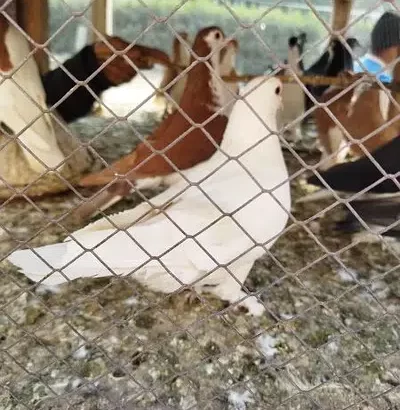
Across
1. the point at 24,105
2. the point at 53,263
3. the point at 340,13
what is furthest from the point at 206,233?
the point at 340,13


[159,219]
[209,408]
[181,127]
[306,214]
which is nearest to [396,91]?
[306,214]

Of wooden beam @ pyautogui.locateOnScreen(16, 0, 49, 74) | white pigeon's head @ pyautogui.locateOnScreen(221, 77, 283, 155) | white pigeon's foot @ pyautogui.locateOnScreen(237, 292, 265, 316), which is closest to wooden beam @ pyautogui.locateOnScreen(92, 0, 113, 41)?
wooden beam @ pyautogui.locateOnScreen(16, 0, 49, 74)

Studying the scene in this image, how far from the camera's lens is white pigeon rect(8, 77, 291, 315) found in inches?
21.9

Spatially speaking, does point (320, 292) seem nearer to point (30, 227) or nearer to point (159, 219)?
point (159, 219)

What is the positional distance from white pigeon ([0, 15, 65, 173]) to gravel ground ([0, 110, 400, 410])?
0.43 ft

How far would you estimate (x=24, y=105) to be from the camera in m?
0.78

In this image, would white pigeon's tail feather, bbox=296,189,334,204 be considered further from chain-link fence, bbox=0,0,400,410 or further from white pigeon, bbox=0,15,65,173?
white pigeon, bbox=0,15,65,173

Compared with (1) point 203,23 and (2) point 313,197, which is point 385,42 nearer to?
(2) point 313,197

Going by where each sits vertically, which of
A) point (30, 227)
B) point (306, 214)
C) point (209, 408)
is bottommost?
point (306, 214)

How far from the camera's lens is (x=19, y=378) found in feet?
1.75

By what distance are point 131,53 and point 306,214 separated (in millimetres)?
337

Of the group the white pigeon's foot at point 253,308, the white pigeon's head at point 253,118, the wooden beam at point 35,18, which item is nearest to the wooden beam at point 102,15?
the wooden beam at point 35,18

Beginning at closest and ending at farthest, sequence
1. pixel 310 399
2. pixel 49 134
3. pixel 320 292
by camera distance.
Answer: pixel 310 399 < pixel 320 292 < pixel 49 134

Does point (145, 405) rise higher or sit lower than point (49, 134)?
lower
